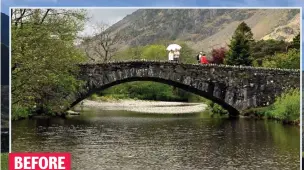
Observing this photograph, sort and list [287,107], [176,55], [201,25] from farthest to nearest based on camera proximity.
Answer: [176,55], [287,107], [201,25]

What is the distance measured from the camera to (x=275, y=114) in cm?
1418

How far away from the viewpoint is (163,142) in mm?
12695

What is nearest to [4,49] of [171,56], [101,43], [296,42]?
[101,43]

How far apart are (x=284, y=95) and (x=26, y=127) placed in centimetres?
526

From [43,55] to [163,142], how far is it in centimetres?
278

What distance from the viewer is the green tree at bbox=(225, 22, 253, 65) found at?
13.0 metres

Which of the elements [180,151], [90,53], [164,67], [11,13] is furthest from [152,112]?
[11,13]

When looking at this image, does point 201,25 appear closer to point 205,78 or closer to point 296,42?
point 296,42

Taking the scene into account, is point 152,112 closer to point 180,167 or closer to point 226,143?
point 226,143

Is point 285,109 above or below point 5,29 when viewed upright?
below

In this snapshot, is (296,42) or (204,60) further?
(204,60)

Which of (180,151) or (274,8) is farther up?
(274,8)

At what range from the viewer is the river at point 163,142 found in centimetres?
1113

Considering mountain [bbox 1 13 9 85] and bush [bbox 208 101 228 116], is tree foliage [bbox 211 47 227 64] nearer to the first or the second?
bush [bbox 208 101 228 116]
